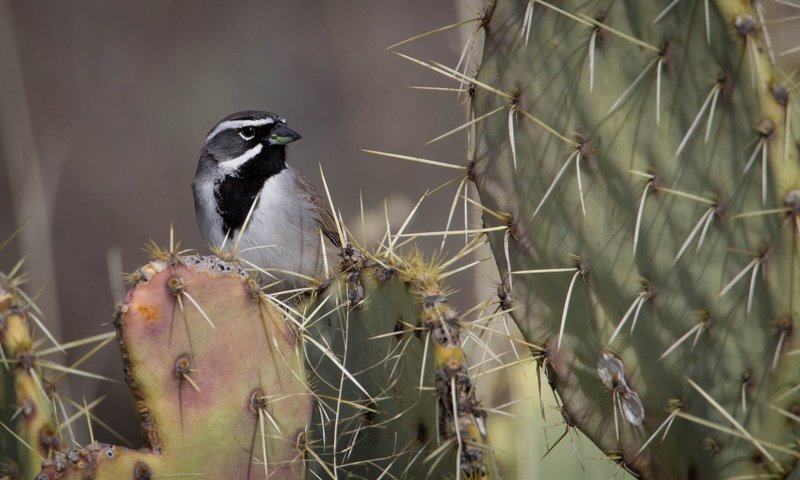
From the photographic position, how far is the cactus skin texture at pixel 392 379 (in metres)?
2.24

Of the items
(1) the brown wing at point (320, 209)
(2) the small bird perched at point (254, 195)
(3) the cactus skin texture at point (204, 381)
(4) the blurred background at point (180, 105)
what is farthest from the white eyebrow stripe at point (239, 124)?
(4) the blurred background at point (180, 105)

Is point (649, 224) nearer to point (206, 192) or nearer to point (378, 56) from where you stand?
point (206, 192)

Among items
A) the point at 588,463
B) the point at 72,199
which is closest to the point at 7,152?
the point at 72,199

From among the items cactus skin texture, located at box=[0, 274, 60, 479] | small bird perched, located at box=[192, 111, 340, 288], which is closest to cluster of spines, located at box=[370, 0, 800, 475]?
cactus skin texture, located at box=[0, 274, 60, 479]

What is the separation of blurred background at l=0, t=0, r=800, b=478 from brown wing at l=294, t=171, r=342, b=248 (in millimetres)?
2782

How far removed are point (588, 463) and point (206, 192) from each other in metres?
2.09

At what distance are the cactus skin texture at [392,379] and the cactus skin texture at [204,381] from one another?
0.45 ft

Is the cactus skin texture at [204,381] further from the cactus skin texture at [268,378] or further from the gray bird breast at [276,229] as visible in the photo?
the gray bird breast at [276,229]

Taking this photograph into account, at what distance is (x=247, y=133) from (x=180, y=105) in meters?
4.81

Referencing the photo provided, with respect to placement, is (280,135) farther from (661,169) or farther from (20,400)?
(661,169)

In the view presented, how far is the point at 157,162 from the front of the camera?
883 cm

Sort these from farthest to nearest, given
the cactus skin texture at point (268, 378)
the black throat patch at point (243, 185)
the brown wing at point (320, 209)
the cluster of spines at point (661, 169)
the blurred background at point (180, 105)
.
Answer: the blurred background at point (180, 105) < the brown wing at point (320, 209) < the black throat patch at point (243, 185) < the cactus skin texture at point (268, 378) < the cluster of spines at point (661, 169)

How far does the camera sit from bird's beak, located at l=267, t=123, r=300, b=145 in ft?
14.8

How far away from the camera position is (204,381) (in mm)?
2451
